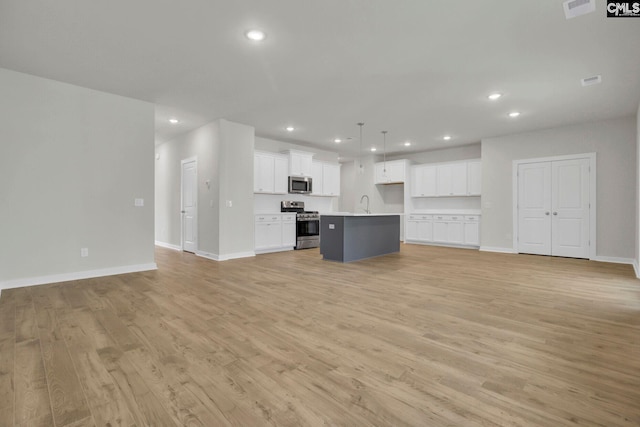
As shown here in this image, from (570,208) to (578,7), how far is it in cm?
514

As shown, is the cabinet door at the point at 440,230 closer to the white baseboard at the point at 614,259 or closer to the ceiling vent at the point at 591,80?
the white baseboard at the point at 614,259

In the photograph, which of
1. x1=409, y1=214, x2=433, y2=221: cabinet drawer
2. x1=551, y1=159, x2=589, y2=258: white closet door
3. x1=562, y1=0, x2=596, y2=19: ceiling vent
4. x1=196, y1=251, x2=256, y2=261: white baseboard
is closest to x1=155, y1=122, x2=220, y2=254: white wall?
A: x1=196, y1=251, x2=256, y2=261: white baseboard

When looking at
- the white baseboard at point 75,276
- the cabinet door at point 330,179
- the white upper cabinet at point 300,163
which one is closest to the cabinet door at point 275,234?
the white upper cabinet at point 300,163

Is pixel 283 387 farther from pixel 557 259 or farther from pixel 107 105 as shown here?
pixel 557 259

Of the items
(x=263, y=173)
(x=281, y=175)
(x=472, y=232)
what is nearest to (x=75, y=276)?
(x=263, y=173)

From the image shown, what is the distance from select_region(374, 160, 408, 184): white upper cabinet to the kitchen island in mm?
2824

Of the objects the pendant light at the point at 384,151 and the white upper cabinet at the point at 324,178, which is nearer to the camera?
the pendant light at the point at 384,151

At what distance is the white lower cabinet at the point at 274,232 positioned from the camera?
6.96m

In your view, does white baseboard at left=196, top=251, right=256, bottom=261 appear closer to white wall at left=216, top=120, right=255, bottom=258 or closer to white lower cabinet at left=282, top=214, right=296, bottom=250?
white wall at left=216, top=120, right=255, bottom=258

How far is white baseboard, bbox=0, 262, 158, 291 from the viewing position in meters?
3.91

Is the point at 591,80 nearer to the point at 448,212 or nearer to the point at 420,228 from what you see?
the point at 448,212

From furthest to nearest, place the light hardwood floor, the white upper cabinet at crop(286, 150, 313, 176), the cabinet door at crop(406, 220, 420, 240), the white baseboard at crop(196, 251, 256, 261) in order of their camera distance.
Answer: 1. the cabinet door at crop(406, 220, 420, 240)
2. the white upper cabinet at crop(286, 150, 313, 176)
3. the white baseboard at crop(196, 251, 256, 261)
4. the light hardwood floor

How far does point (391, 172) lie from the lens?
951cm

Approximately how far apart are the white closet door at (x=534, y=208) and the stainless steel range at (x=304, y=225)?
493cm
